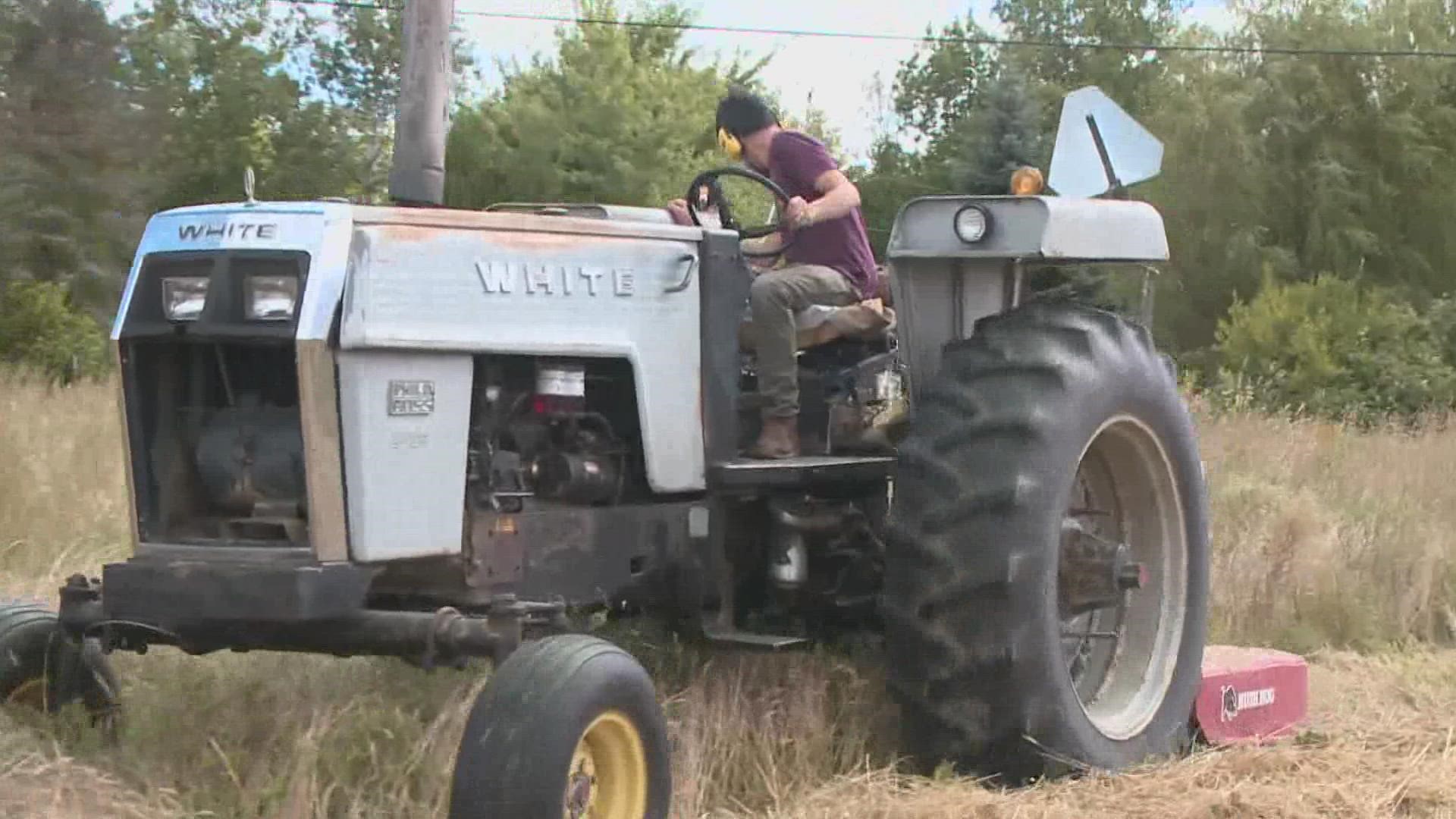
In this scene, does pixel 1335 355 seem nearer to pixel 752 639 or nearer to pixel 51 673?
pixel 752 639

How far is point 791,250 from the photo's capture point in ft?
17.7

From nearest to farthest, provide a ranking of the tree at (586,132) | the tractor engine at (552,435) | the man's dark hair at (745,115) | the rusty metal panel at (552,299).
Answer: the rusty metal panel at (552,299) < the tractor engine at (552,435) < the man's dark hair at (745,115) < the tree at (586,132)

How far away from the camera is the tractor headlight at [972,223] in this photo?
5.04 metres

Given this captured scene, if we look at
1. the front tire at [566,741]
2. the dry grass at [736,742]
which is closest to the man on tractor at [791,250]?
the dry grass at [736,742]

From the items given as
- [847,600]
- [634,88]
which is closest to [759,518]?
[847,600]

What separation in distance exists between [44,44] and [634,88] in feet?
37.8

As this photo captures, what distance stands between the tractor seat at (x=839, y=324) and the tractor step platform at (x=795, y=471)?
349 mm

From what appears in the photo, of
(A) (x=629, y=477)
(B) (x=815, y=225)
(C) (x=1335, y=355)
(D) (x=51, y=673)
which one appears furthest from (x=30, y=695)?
(C) (x=1335, y=355)

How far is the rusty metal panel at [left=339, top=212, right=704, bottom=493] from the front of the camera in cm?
395

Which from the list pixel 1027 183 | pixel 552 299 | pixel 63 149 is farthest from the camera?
pixel 63 149

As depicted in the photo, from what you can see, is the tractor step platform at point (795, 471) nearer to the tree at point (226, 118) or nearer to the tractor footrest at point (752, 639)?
the tractor footrest at point (752, 639)

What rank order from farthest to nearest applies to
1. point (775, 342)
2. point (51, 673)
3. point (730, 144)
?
point (730, 144)
point (775, 342)
point (51, 673)

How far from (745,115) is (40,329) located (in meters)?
14.3

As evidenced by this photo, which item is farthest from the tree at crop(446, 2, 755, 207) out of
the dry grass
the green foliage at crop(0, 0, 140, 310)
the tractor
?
the tractor
